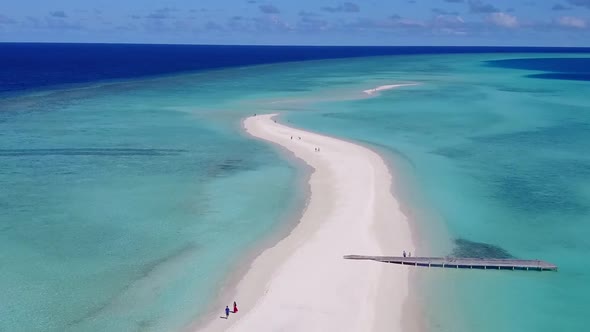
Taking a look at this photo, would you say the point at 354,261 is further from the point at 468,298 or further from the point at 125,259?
the point at 125,259

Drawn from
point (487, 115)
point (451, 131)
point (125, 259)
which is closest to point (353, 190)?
point (125, 259)

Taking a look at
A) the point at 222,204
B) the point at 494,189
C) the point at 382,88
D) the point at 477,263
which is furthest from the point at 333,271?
the point at 382,88

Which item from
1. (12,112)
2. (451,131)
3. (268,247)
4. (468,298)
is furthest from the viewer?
(12,112)

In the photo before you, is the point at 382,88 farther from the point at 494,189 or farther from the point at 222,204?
the point at 222,204

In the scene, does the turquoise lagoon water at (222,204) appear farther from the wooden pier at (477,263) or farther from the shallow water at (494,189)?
the wooden pier at (477,263)

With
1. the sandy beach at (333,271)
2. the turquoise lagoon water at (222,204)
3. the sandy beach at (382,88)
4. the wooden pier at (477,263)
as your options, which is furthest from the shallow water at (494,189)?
the sandy beach at (382,88)
